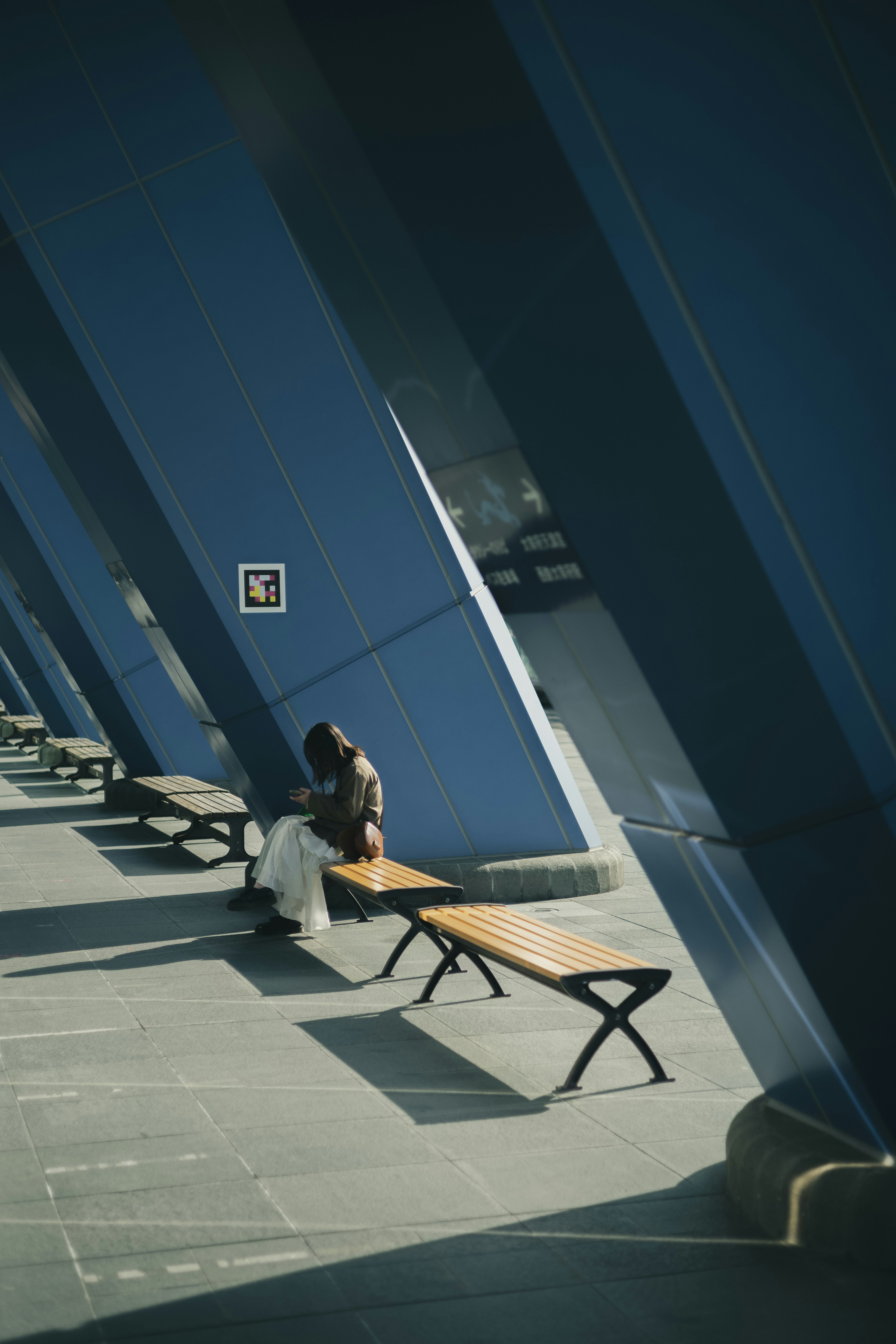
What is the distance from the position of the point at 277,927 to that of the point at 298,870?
44cm

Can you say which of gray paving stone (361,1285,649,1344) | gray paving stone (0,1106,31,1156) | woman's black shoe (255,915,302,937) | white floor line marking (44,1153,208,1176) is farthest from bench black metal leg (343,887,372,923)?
gray paving stone (361,1285,649,1344)

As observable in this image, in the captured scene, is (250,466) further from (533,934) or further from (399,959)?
(533,934)

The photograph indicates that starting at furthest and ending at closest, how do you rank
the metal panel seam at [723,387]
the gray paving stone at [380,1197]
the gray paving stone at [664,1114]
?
the gray paving stone at [664,1114]
the gray paving stone at [380,1197]
the metal panel seam at [723,387]

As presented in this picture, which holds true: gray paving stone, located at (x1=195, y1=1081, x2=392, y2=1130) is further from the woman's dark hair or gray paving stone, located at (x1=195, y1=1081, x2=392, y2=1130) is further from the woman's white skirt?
the woman's dark hair

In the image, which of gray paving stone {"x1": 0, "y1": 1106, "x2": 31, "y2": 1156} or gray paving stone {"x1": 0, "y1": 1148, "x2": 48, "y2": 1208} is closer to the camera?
gray paving stone {"x1": 0, "y1": 1148, "x2": 48, "y2": 1208}

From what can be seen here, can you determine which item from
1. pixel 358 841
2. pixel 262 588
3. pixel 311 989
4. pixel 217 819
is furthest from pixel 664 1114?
pixel 217 819

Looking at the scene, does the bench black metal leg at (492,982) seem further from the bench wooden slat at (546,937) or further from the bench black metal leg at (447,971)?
the bench wooden slat at (546,937)

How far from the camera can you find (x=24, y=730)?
28.3m

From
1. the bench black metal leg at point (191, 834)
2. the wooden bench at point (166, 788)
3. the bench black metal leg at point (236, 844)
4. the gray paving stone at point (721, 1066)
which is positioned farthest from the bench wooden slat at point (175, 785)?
the gray paving stone at point (721, 1066)

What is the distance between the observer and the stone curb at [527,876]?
987cm

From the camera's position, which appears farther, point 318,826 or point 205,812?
point 205,812

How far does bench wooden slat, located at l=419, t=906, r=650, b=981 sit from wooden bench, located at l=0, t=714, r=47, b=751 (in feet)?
67.8

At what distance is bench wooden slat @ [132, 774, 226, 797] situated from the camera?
13.9 meters

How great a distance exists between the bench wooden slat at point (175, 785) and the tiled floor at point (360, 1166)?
5.67 metres
